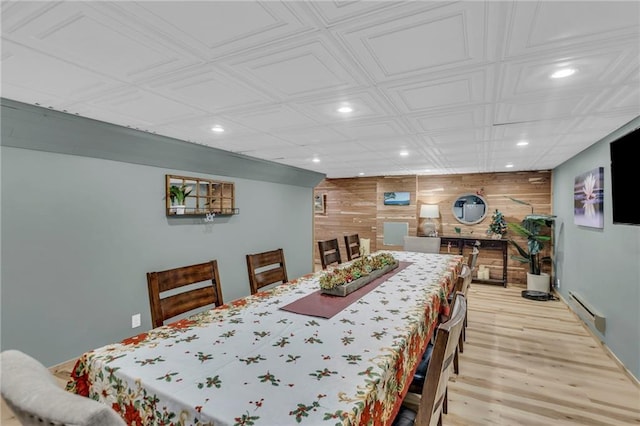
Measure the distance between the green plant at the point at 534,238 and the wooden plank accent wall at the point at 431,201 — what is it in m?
0.41

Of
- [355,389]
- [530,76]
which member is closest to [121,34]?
[355,389]

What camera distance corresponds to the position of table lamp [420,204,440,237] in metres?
6.32

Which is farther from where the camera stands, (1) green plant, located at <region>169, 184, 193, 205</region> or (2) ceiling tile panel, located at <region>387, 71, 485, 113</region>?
(1) green plant, located at <region>169, 184, 193, 205</region>

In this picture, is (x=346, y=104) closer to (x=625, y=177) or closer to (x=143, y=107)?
(x=143, y=107)

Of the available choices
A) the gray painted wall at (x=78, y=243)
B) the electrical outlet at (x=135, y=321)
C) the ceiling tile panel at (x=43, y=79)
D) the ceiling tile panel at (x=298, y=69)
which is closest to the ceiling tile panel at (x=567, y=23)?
the ceiling tile panel at (x=298, y=69)

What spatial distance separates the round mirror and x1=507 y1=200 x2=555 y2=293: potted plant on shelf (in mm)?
804

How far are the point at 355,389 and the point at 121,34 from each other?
1626mm

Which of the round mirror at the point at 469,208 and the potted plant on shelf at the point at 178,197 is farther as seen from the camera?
the round mirror at the point at 469,208

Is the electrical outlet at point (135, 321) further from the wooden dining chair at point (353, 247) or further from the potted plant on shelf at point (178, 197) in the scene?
the wooden dining chair at point (353, 247)

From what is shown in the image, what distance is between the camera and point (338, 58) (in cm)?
149

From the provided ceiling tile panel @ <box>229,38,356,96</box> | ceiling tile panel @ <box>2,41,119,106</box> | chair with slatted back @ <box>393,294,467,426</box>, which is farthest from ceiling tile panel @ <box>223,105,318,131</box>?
chair with slatted back @ <box>393,294,467,426</box>

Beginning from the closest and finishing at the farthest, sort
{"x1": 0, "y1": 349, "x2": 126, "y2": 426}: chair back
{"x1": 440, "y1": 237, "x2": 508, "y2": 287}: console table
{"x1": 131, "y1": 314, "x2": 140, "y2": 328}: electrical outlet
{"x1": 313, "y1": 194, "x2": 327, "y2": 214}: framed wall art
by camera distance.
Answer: {"x1": 0, "y1": 349, "x2": 126, "y2": 426}: chair back < {"x1": 131, "y1": 314, "x2": 140, "y2": 328}: electrical outlet < {"x1": 440, "y1": 237, "x2": 508, "y2": 287}: console table < {"x1": 313, "y1": 194, "x2": 327, "y2": 214}: framed wall art

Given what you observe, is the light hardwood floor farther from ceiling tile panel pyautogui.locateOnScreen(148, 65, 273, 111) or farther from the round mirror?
the round mirror

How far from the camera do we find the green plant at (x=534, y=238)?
5.05 meters
